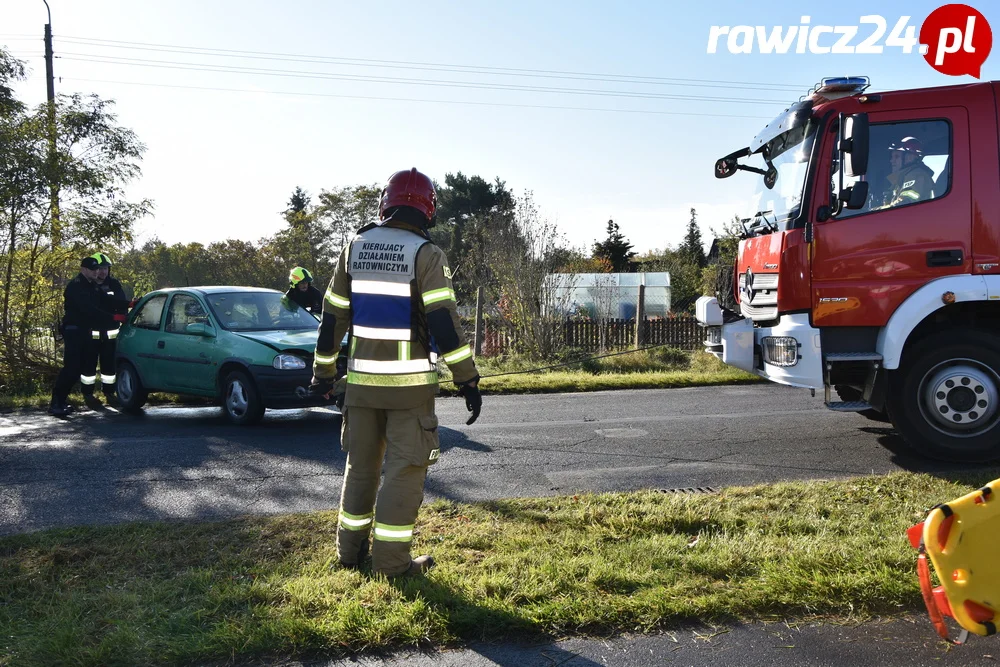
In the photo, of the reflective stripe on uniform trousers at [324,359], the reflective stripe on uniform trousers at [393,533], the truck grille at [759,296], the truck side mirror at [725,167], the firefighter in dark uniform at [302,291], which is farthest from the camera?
the firefighter in dark uniform at [302,291]

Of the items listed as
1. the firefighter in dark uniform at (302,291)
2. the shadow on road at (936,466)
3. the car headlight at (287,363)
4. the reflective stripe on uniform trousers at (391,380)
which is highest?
the firefighter in dark uniform at (302,291)

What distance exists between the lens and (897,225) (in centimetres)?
631

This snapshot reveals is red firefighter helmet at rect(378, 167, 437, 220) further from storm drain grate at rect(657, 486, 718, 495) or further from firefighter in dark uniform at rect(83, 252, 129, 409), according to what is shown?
firefighter in dark uniform at rect(83, 252, 129, 409)

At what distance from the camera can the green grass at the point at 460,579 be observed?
3320 mm

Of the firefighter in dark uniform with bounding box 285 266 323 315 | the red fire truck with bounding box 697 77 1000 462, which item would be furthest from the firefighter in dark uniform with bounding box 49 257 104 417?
the red fire truck with bounding box 697 77 1000 462

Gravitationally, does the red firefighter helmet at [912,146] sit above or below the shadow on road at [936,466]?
above

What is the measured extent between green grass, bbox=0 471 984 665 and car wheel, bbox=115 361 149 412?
5.65 m

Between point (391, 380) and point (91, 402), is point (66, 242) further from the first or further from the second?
point (391, 380)

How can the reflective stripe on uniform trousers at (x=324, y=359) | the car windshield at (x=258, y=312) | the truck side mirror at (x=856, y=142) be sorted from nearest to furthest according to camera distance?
the reflective stripe on uniform trousers at (x=324, y=359) → the truck side mirror at (x=856, y=142) → the car windshield at (x=258, y=312)

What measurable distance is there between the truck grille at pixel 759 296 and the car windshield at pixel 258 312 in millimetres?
5271

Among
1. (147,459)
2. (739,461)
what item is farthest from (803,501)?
(147,459)

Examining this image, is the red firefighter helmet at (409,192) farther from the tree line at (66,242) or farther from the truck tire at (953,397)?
the tree line at (66,242)

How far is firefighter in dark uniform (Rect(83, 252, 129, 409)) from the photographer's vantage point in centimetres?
1031

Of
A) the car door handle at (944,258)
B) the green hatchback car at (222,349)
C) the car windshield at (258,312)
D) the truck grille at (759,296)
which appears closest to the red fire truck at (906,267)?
the car door handle at (944,258)
